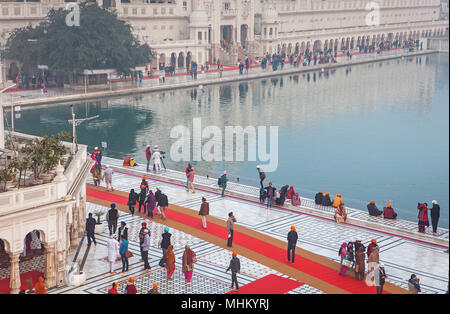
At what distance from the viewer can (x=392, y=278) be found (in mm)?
16922

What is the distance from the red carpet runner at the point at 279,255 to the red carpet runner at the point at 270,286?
823 millimetres

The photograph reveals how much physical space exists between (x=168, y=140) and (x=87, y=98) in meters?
13.3

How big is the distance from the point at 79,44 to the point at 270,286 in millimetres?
35194

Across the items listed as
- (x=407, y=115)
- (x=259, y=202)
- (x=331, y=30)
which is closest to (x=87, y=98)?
(x=407, y=115)

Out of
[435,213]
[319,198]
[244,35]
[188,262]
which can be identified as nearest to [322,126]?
[319,198]

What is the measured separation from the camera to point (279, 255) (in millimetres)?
18266

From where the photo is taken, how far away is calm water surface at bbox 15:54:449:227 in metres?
29.0

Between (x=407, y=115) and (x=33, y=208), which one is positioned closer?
(x=33, y=208)

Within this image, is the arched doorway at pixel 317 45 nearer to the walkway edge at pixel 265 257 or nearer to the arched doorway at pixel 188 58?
the arched doorway at pixel 188 58

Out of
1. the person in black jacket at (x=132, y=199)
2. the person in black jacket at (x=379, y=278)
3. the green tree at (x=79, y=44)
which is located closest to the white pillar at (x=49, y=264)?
the person in black jacket at (x=132, y=199)

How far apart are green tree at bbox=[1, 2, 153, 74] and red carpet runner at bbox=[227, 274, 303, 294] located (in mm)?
33294

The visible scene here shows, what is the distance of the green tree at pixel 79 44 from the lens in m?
46.9
